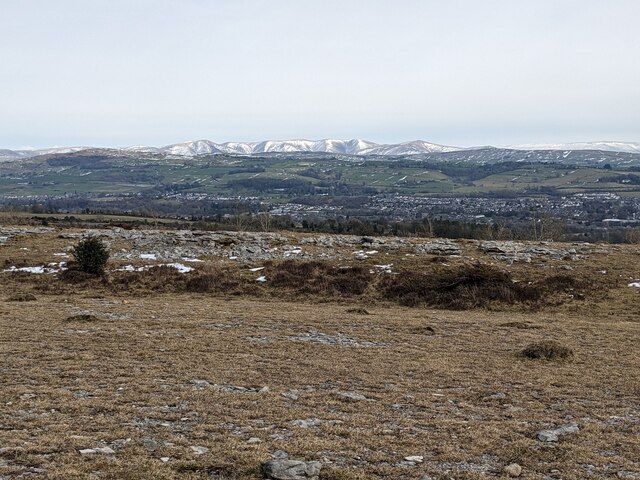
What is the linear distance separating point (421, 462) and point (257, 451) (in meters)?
2.41

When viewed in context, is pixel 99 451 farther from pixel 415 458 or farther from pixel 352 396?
pixel 352 396

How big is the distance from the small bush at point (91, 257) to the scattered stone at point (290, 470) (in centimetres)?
2674

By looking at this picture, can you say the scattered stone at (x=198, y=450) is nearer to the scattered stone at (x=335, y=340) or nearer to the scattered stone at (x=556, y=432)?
the scattered stone at (x=556, y=432)

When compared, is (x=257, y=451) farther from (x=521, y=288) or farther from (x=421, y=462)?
(x=521, y=288)

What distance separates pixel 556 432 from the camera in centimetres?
891

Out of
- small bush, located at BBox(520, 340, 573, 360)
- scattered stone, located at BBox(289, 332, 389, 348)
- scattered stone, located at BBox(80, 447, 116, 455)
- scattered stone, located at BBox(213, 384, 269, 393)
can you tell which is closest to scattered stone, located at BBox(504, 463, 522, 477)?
scattered stone, located at BBox(213, 384, 269, 393)

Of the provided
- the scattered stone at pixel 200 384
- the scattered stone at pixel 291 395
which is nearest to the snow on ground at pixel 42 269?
the scattered stone at pixel 200 384

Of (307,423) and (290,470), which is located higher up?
(290,470)

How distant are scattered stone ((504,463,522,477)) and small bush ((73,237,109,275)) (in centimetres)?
2823

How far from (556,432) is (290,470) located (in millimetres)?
5092

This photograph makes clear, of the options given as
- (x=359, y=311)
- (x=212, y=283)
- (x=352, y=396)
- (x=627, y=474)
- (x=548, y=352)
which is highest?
(x=627, y=474)

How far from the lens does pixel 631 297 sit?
2617cm

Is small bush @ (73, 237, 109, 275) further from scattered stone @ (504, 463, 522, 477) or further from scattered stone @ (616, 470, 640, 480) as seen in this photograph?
scattered stone @ (616, 470, 640, 480)

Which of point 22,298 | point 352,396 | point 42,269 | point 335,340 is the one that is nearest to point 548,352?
point 335,340
